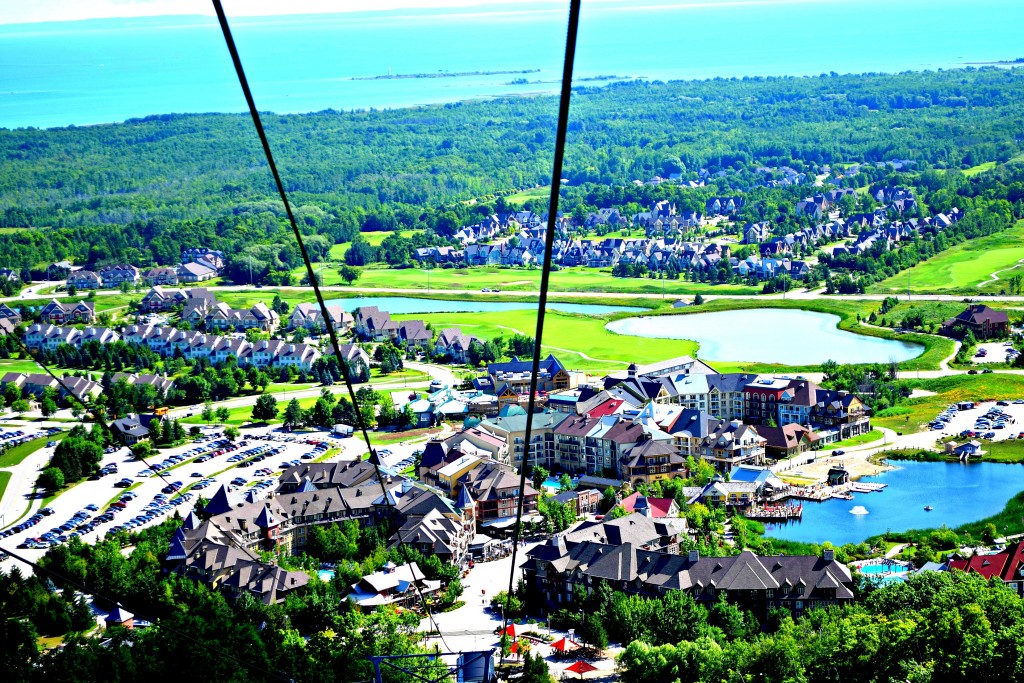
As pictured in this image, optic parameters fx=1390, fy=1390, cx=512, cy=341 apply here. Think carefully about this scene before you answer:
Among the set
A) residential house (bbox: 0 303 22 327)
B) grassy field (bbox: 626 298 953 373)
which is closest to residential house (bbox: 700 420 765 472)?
grassy field (bbox: 626 298 953 373)

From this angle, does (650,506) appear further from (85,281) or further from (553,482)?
(85,281)

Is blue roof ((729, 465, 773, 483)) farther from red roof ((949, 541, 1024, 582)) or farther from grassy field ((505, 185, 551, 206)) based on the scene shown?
grassy field ((505, 185, 551, 206))

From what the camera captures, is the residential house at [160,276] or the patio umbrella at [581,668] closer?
the patio umbrella at [581,668]

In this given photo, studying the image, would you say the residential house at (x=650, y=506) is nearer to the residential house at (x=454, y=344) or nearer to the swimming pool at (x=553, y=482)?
the swimming pool at (x=553, y=482)

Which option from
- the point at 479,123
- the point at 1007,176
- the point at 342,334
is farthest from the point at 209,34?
the point at 342,334

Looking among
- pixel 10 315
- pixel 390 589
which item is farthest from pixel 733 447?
pixel 10 315

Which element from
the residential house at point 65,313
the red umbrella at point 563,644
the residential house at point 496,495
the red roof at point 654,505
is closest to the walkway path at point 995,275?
the red roof at point 654,505
